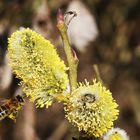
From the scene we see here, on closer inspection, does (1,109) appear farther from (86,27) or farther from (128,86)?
(128,86)

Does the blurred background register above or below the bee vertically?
above

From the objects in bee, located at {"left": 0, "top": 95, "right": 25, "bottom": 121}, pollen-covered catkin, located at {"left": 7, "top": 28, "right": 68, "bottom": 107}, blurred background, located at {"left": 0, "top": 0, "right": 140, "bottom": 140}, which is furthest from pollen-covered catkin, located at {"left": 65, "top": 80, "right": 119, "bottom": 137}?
blurred background, located at {"left": 0, "top": 0, "right": 140, "bottom": 140}

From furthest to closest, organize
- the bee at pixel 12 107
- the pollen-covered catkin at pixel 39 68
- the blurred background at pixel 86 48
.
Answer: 1. the blurred background at pixel 86 48
2. the bee at pixel 12 107
3. the pollen-covered catkin at pixel 39 68

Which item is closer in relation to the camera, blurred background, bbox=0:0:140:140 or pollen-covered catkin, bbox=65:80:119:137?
pollen-covered catkin, bbox=65:80:119:137

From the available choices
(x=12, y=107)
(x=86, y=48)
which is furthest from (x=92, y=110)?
(x=86, y=48)

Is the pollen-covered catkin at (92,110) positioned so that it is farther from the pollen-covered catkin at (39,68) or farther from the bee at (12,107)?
the bee at (12,107)

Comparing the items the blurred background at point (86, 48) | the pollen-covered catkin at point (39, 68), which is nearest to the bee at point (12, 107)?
the pollen-covered catkin at point (39, 68)

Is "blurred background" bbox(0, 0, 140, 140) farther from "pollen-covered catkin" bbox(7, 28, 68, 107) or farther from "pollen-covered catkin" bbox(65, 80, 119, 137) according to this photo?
"pollen-covered catkin" bbox(65, 80, 119, 137)
